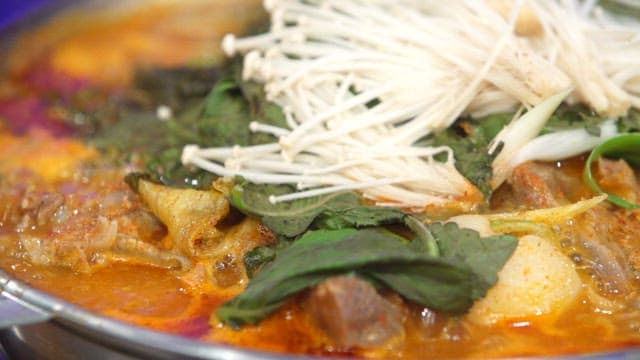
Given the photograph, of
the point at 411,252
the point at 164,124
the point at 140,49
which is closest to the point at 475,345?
the point at 411,252

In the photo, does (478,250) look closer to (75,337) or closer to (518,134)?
(518,134)

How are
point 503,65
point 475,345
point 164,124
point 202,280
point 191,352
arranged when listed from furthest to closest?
point 164,124, point 503,65, point 202,280, point 475,345, point 191,352

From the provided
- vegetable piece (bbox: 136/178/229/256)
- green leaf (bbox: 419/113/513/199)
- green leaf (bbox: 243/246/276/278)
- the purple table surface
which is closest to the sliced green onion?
green leaf (bbox: 419/113/513/199)

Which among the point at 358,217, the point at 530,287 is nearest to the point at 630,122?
the point at 530,287

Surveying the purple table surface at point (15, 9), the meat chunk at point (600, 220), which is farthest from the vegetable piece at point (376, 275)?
the purple table surface at point (15, 9)

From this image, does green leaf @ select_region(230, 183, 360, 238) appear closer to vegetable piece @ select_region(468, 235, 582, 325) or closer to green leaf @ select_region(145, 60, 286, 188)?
green leaf @ select_region(145, 60, 286, 188)

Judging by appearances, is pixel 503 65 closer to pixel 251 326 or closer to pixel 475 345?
pixel 475 345

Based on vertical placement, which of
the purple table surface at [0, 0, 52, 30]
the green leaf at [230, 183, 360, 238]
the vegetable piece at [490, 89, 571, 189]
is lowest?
the purple table surface at [0, 0, 52, 30]
